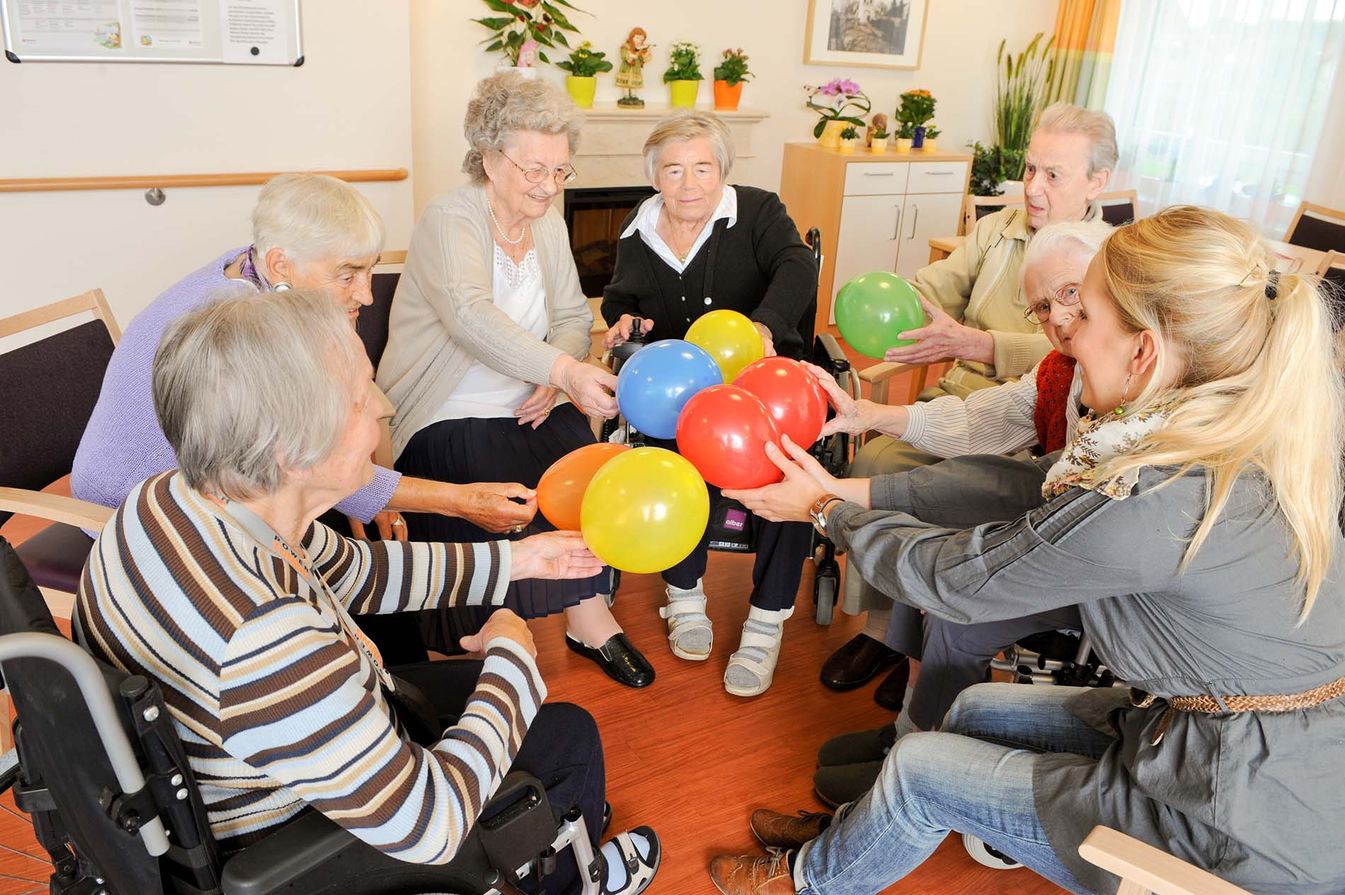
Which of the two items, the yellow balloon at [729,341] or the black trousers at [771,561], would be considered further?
the black trousers at [771,561]

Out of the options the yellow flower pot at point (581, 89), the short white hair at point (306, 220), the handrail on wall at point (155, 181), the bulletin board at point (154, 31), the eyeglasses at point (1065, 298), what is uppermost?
the bulletin board at point (154, 31)

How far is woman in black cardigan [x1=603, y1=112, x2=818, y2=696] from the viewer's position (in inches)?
92.9

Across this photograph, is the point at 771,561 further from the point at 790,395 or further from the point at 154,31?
the point at 154,31

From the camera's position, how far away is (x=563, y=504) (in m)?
1.75

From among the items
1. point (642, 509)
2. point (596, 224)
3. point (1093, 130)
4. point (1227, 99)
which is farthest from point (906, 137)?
point (642, 509)

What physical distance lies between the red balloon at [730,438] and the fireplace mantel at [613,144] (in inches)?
127

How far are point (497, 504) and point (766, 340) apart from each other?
874mm

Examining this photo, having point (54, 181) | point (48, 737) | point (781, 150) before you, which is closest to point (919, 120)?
point (781, 150)

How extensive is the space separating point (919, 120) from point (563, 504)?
14.8ft

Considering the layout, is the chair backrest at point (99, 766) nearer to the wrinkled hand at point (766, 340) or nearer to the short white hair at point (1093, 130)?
the wrinkled hand at point (766, 340)

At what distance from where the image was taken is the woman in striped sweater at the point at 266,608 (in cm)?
95

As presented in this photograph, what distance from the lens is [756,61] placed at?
5270 mm

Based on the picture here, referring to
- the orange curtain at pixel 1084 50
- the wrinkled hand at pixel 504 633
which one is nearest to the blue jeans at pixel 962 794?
the wrinkled hand at pixel 504 633

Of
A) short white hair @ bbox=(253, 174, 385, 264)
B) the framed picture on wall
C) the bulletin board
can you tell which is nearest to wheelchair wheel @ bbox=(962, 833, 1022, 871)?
short white hair @ bbox=(253, 174, 385, 264)
